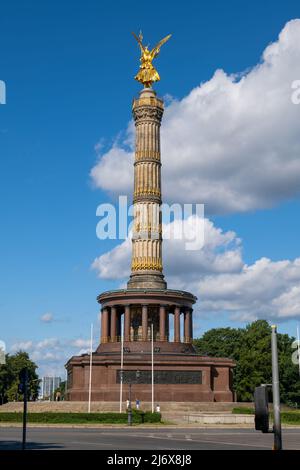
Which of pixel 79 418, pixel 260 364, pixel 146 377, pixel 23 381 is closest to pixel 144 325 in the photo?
pixel 146 377

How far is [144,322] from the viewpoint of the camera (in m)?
64.9

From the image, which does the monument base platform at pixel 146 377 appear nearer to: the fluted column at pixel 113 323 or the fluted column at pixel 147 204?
the fluted column at pixel 113 323

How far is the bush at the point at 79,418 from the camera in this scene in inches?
1756

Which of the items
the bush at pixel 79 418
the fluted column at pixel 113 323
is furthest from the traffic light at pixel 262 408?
the fluted column at pixel 113 323

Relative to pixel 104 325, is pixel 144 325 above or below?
below

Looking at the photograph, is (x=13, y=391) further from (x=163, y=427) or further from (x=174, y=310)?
(x=163, y=427)

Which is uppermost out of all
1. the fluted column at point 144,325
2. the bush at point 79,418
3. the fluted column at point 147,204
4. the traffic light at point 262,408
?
the fluted column at point 147,204

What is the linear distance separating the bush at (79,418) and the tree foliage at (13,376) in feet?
162

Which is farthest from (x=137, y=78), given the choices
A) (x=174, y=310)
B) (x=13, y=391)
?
(x=13, y=391)

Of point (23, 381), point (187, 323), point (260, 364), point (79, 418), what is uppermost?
point (187, 323)

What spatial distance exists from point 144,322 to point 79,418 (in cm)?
2065

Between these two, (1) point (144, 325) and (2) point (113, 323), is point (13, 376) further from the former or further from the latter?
(1) point (144, 325)

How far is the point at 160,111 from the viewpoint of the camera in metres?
73.9

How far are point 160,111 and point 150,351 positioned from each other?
28.5 metres
